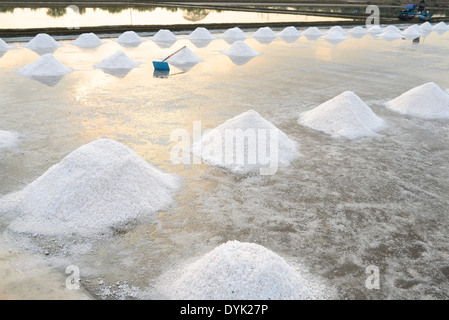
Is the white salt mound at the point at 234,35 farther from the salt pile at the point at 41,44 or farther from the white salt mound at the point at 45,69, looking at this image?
the white salt mound at the point at 45,69

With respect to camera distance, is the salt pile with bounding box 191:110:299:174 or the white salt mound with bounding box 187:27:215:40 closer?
the salt pile with bounding box 191:110:299:174

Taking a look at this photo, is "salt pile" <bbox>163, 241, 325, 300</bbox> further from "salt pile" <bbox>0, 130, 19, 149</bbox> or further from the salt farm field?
"salt pile" <bbox>0, 130, 19, 149</bbox>

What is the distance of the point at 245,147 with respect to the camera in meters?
3.92

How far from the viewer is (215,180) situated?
3457mm

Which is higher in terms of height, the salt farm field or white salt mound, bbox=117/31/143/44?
white salt mound, bbox=117/31/143/44

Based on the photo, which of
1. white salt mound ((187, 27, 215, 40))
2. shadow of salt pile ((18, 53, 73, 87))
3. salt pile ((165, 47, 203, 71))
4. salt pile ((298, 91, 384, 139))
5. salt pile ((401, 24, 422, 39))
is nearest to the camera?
salt pile ((298, 91, 384, 139))

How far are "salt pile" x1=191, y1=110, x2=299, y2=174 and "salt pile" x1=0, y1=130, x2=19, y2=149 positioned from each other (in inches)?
84.1

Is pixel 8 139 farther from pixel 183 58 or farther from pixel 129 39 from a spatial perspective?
pixel 129 39

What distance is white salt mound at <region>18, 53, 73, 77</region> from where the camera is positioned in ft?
24.4

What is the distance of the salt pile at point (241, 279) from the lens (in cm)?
189

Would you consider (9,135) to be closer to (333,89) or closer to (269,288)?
(269,288)

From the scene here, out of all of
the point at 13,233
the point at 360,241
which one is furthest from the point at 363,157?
the point at 13,233

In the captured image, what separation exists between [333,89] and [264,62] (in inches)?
122

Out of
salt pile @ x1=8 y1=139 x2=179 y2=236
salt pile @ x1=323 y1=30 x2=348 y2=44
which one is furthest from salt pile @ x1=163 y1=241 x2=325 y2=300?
salt pile @ x1=323 y1=30 x2=348 y2=44
